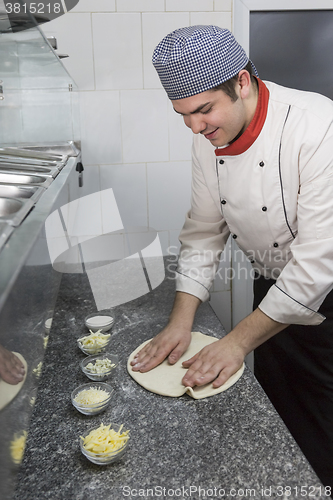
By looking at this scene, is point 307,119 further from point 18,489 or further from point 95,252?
point 95,252

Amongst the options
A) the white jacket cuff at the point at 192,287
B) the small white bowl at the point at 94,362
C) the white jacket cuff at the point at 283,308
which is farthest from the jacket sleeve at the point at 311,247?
the small white bowl at the point at 94,362

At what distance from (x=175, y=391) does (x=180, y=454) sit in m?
0.22

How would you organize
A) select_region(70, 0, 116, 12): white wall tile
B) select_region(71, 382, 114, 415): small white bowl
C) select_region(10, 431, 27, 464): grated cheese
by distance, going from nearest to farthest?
select_region(10, 431, 27, 464): grated cheese
select_region(71, 382, 114, 415): small white bowl
select_region(70, 0, 116, 12): white wall tile

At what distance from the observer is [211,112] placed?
1165 mm

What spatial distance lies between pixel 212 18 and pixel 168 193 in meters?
0.87

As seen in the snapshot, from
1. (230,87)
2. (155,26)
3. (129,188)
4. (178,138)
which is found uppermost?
(155,26)

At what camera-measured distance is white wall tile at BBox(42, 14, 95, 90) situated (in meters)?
2.10

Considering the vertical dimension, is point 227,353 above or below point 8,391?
below

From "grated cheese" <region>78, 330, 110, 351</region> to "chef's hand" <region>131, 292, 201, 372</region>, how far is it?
0.10 m

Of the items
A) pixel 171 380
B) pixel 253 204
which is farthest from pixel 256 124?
pixel 171 380

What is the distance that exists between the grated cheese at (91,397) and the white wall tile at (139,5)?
5.91ft

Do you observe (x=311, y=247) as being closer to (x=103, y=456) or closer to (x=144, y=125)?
(x=103, y=456)

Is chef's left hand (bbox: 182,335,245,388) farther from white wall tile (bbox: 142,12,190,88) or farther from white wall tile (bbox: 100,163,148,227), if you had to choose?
white wall tile (bbox: 142,12,190,88)

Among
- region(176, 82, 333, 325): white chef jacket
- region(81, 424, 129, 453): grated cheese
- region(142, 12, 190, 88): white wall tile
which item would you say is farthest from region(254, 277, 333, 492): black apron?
region(142, 12, 190, 88): white wall tile
